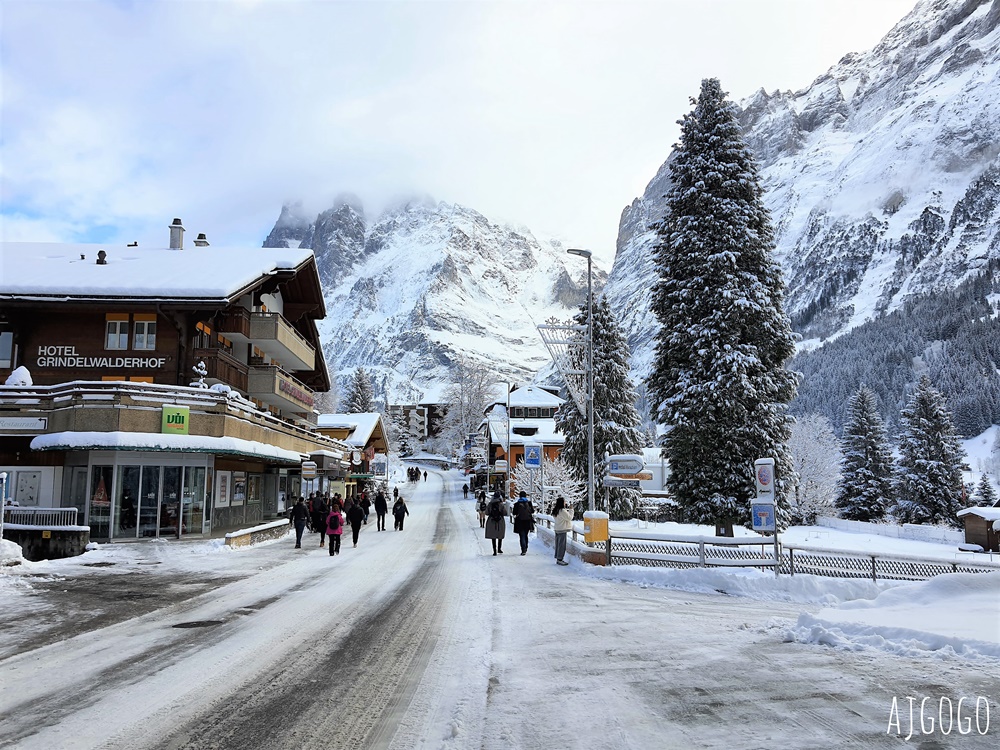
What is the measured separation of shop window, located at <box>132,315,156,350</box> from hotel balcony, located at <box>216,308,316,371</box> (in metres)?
2.74

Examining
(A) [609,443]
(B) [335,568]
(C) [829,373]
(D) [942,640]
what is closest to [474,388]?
(C) [829,373]

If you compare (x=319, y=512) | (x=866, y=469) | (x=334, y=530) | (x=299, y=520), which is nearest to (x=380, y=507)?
(x=319, y=512)

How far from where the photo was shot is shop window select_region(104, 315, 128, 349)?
27.0 meters

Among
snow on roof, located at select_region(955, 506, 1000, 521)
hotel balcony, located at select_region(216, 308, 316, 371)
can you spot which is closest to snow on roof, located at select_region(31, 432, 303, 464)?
hotel balcony, located at select_region(216, 308, 316, 371)

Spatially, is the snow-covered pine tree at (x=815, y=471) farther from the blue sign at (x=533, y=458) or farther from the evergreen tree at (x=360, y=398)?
the evergreen tree at (x=360, y=398)

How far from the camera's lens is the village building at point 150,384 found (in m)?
21.8

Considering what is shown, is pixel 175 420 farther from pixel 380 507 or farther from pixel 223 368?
pixel 380 507

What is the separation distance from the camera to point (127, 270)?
93.6 ft

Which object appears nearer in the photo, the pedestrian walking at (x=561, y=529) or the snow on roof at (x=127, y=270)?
the pedestrian walking at (x=561, y=529)

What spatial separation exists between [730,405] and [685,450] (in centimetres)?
207

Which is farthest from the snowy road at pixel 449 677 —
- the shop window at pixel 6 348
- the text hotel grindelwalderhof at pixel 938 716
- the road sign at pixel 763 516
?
the shop window at pixel 6 348

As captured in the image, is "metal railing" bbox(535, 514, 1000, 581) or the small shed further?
the small shed

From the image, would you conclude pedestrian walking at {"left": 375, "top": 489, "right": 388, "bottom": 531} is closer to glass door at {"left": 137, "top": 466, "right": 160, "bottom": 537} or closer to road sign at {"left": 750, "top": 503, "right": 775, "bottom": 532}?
glass door at {"left": 137, "top": 466, "right": 160, "bottom": 537}

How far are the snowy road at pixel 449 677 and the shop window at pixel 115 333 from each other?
16.7m
